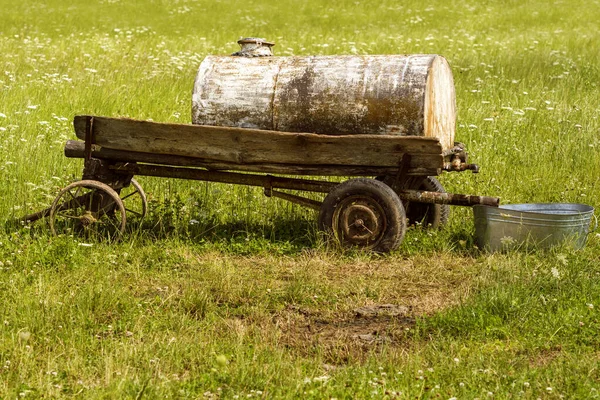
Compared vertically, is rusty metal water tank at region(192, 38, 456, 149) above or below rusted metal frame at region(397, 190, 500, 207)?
above

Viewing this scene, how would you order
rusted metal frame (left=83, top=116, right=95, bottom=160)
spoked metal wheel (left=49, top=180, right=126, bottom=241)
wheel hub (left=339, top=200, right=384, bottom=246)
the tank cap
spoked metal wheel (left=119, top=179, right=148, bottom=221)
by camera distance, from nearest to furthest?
1. wheel hub (left=339, top=200, right=384, bottom=246)
2. spoked metal wheel (left=49, top=180, right=126, bottom=241)
3. rusted metal frame (left=83, top=116, right=95, bottom=160)
4. the tank cap
5. spoked metal wheel (left=119, top=179, right=148, bottom=221)

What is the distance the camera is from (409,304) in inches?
242

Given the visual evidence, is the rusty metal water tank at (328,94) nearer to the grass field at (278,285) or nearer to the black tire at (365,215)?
the black tire at (365,215)

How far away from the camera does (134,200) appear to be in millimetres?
8656

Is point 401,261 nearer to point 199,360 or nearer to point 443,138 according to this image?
point 443,138

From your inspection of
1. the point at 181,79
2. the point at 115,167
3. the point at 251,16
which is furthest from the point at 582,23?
the point at 115,167

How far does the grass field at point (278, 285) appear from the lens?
4.72 meters

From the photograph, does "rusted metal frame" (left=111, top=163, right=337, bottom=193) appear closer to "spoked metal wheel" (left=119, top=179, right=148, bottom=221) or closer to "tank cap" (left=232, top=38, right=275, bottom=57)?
"spoked metal wheel" (left=119, top=179, right=148, bottom=221)

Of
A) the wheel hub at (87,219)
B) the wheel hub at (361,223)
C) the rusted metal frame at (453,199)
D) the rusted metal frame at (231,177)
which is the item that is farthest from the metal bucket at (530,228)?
the wheel hub at (87,219)

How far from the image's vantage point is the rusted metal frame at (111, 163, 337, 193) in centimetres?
744

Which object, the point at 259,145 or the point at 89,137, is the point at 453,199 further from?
the point at 89,137

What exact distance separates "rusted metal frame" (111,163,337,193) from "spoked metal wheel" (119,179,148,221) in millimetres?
438

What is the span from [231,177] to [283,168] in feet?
1.80

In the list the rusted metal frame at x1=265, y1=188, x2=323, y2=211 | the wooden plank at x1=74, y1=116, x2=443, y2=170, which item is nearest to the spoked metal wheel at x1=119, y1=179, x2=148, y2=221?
the wooden plank at x1=74, y1=116, x2=443, y2=170
